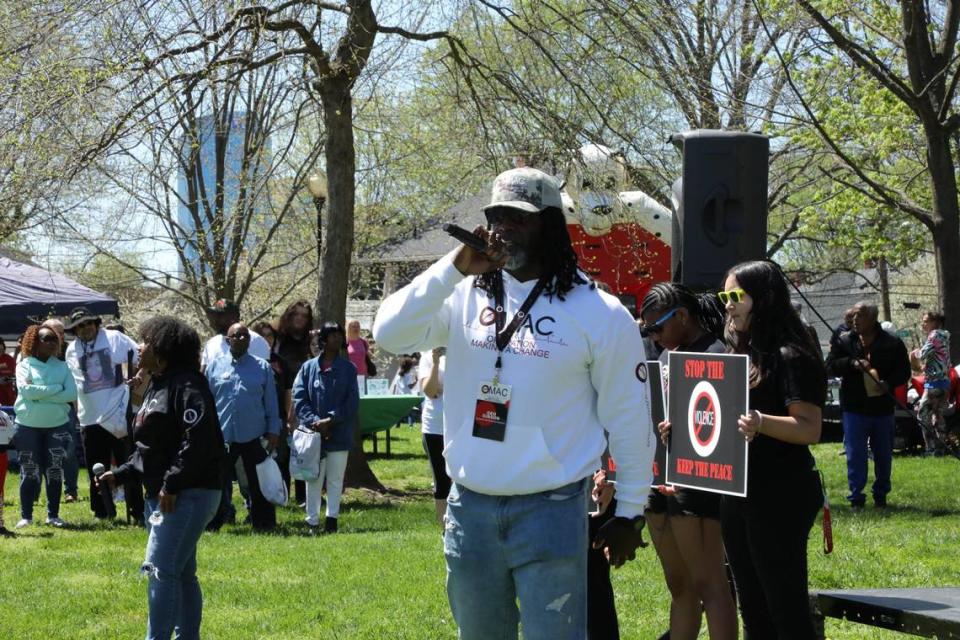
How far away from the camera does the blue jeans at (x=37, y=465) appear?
39.5ft

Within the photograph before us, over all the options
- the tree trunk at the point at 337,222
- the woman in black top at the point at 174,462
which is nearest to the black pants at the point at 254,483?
the tree trunk at the point at 337,222

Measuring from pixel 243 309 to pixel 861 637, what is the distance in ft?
87.6

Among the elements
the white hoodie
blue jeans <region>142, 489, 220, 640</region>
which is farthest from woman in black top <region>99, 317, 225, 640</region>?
the white hoodie

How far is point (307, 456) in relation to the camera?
1157 centimetres

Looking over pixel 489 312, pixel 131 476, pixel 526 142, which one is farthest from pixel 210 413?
pixel 526 142

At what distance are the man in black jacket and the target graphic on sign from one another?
8.13 m

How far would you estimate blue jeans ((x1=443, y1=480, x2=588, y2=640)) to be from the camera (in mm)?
3771

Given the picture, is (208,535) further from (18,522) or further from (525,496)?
(525,496)

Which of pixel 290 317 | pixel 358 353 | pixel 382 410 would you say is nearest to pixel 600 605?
pixel 290 317

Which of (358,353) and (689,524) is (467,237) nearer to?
(689,524)

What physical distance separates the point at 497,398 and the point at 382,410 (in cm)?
1536

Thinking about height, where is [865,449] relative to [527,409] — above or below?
below

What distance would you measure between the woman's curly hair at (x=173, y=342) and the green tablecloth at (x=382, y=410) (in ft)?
→ 40.2

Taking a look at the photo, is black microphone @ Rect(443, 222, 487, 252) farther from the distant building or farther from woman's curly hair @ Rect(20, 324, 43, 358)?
the distant building
